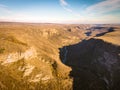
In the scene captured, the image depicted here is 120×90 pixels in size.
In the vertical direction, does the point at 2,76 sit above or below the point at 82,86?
above

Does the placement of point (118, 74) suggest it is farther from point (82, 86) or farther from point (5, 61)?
point (5, 61)

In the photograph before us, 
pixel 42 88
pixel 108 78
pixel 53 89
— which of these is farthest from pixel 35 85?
pixel 108 78

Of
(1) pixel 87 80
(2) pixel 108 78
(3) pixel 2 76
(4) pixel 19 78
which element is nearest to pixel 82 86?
(1) pixel 87 80

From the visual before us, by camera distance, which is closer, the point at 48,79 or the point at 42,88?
the point at 42,88

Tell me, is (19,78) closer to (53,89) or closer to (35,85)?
(35,85)

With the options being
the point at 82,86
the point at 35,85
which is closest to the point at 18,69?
the point at 35,85

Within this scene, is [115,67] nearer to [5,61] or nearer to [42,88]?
[42,88]

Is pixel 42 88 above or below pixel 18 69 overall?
below

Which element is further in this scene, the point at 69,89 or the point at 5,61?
the point at 5,61
